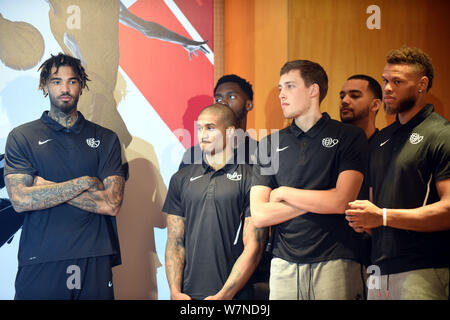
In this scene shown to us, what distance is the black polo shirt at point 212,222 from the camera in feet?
11.3

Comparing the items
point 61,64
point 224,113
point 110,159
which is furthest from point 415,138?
point 61,64

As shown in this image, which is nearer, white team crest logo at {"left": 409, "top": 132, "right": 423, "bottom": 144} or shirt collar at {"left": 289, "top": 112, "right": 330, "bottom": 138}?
white team crest logo at {"left": 409, "top": 132, "right": 423, "bottom": 144}

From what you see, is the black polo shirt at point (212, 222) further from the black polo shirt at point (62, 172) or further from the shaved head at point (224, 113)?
the black polo shirt at point (62, 172)

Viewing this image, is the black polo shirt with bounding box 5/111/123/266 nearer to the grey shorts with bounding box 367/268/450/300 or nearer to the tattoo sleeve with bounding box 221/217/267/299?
the tattoo sleeve with bounding box 221/217/267/299

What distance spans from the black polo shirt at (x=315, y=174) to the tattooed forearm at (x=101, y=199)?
1024 millimetres

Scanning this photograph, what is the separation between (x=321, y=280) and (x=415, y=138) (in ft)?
3.47

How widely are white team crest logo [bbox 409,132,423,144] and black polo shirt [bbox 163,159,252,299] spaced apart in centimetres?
112

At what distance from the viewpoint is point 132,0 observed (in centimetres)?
423

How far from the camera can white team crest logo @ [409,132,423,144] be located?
9.95 ft

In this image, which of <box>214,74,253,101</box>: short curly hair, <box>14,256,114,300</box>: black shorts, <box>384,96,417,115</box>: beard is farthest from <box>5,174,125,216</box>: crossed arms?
<box>384,96,417,115</box>: beard
